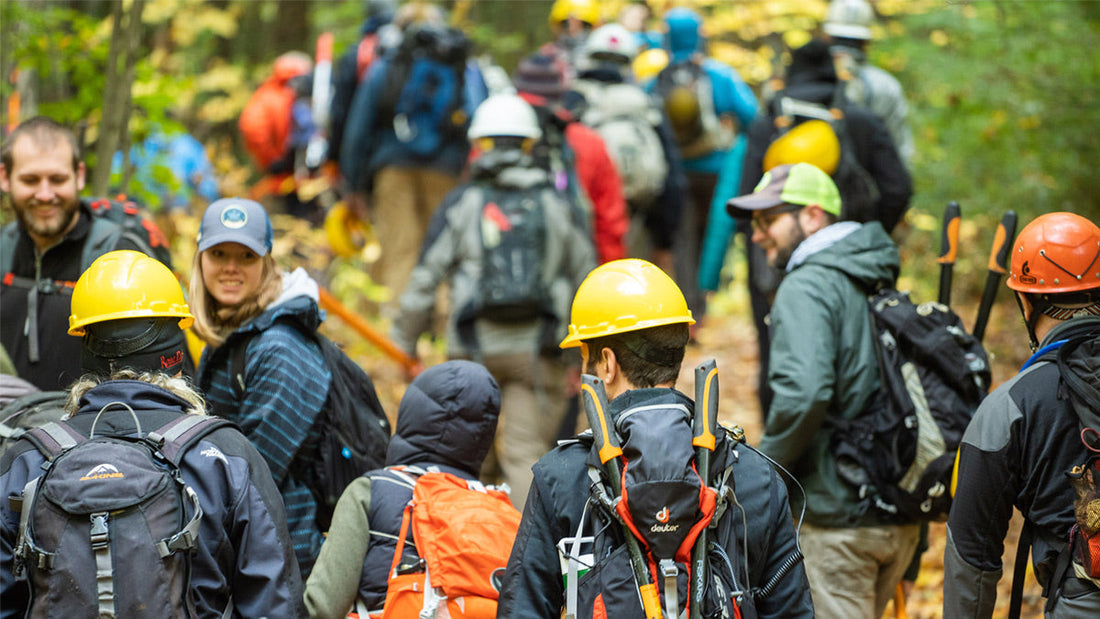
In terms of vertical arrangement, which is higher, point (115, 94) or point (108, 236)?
point (115, 94)

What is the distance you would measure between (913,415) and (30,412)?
11.2 ft

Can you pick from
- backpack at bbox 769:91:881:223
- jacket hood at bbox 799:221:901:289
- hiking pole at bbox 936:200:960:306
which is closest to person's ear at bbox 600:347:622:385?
jacket hood at bbox 799:221:901:289

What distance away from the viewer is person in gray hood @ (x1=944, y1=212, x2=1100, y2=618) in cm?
341

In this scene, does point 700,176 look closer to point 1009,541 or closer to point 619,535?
point 1009,541

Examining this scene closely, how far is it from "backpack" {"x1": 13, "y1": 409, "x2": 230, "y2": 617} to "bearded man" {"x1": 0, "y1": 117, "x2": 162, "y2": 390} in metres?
2.24

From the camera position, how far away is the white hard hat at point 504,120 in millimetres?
6926

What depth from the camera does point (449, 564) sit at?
3525 millimetres

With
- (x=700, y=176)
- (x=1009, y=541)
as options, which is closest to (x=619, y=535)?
(x=1009, y=541)

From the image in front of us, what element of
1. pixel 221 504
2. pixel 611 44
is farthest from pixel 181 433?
pixel 611 44

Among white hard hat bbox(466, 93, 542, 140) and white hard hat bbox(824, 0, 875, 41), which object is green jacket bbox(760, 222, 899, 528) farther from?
white hard hat bbox(824, 0, 875, 41)

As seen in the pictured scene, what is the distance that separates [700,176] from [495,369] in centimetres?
376

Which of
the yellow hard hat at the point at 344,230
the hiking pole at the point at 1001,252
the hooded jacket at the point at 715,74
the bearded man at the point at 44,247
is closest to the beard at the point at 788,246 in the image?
the hiking pole at the point at 1001,252

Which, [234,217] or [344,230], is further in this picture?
[344,230]

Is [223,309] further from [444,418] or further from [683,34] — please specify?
[683,34]
